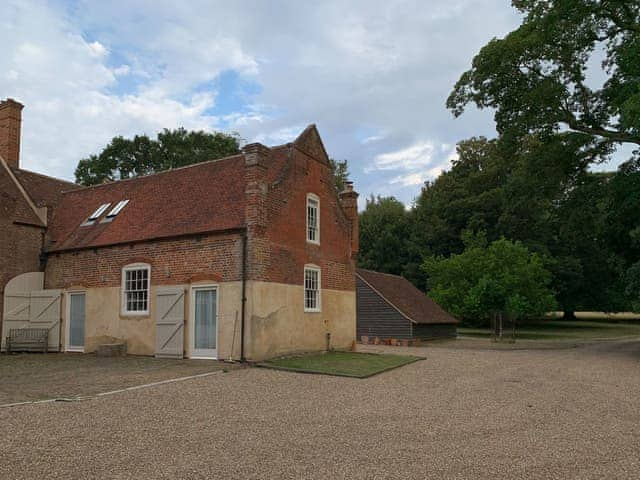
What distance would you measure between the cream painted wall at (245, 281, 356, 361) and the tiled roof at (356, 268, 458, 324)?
7729 millimetres

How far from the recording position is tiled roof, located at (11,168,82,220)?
22.9 meters

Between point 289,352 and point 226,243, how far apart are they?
4007 millimetres

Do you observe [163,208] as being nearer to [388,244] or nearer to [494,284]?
[494,284]

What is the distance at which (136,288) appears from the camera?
59.8 feet

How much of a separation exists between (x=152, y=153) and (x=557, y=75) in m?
31.9

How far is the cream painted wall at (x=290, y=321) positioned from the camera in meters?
16.1

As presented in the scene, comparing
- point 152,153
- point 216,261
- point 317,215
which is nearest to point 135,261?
point 216,261

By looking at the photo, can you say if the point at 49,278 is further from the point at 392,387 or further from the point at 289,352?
the point at 392,387

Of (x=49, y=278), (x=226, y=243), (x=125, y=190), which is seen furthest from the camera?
(x=125, y=190)

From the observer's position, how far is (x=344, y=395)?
11070mm

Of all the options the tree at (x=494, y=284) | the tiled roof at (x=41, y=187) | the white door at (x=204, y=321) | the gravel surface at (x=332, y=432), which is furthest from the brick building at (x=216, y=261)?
the tree at (x=494, y=284)

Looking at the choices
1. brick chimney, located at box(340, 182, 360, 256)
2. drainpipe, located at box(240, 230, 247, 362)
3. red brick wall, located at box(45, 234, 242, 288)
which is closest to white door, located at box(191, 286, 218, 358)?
red brick wall, located at box(45, 234, 242, 288)

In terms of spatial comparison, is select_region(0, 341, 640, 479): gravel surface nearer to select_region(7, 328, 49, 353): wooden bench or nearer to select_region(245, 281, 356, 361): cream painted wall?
select_region(245, 281, 356, 361): cream painted wall

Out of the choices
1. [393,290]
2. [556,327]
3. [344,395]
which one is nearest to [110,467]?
[344,395]
